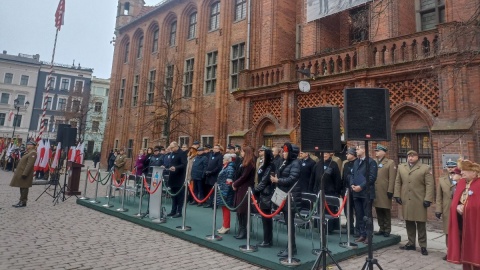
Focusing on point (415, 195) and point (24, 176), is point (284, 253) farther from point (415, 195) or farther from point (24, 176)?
point (24, 176)

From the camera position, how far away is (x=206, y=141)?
19406mm

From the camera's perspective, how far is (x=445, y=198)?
616 cm

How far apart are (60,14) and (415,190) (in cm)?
1836

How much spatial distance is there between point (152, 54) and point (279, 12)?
13744 mm

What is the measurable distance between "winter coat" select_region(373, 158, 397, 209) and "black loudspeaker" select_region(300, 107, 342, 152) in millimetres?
2894

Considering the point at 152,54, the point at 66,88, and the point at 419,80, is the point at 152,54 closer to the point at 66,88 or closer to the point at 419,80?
the point at 419,80

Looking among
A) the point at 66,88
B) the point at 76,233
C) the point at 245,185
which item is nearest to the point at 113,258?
the point at 76,233

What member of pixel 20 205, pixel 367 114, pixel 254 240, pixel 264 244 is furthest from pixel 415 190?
pixel 20 205

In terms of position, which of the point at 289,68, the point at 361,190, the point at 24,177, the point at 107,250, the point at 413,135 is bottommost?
the point at 107,250

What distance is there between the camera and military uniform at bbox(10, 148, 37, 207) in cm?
960

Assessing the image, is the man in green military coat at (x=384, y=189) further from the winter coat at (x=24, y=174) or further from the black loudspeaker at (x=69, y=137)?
the black loudspeaker at (x=69, y=137)

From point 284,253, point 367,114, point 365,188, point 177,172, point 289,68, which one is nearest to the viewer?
point 367,114

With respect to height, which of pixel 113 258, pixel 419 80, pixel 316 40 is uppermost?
pixel 316 40

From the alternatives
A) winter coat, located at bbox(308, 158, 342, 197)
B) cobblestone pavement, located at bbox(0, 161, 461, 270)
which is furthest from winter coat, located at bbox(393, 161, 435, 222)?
winter coat, located at bbox(308, 158, 342, 197)
